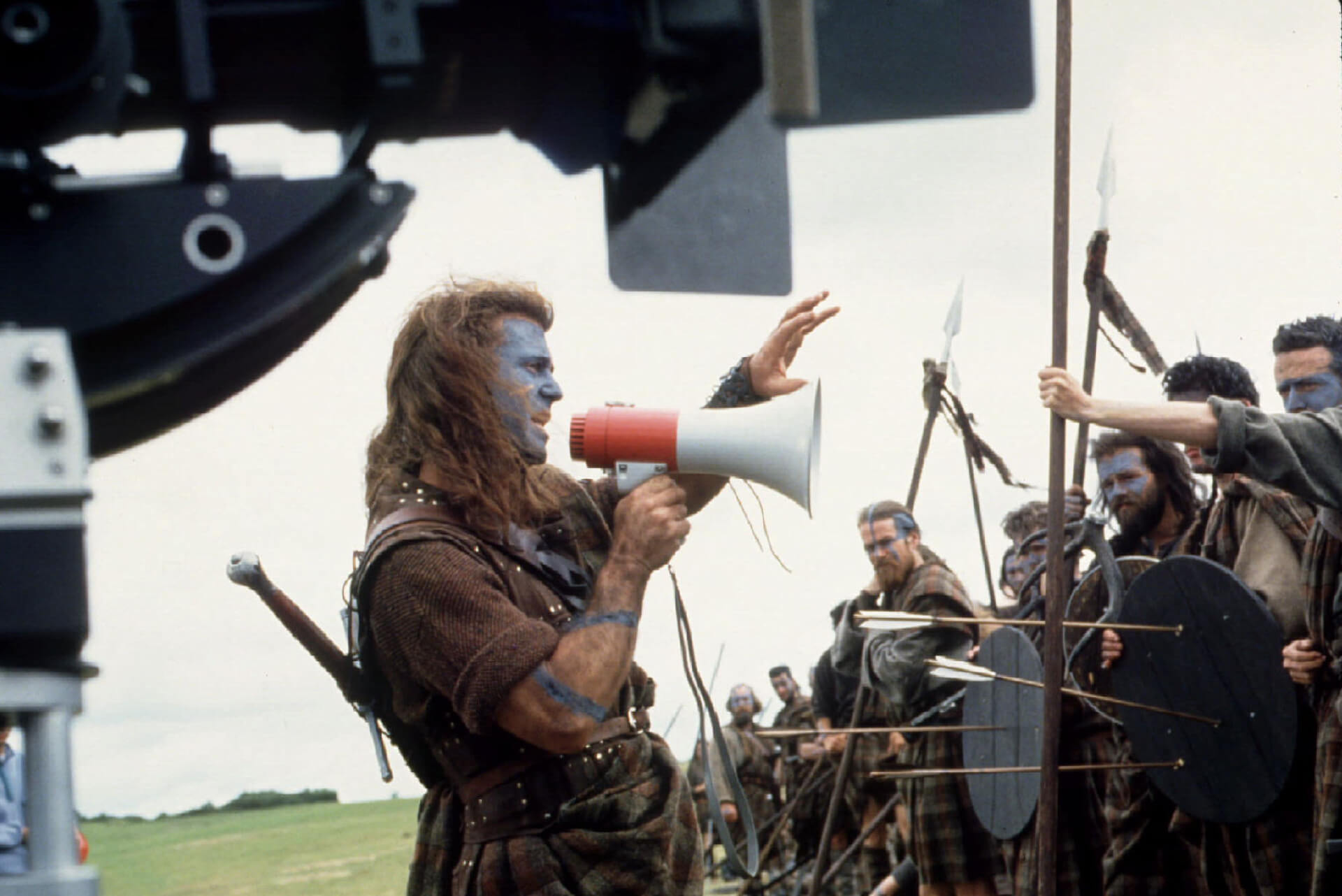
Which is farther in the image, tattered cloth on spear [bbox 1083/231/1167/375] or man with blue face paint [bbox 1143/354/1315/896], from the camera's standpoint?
tattered cloth on spear [bbox 1083/231/1167/375]

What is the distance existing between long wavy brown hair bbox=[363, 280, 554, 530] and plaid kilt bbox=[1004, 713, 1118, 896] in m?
3.42

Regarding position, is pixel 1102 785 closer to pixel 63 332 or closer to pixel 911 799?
pixel 911 799

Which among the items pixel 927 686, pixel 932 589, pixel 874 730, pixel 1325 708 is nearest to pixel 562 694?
pixel 1325 708

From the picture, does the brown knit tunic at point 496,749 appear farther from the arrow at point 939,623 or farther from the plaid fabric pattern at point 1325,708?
the plaid fabric pattern at point 1325,708

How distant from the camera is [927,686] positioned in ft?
22.7

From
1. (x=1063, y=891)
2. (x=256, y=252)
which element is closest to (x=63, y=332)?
(x=256, y=252)

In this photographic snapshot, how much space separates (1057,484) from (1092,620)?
58.7 inches

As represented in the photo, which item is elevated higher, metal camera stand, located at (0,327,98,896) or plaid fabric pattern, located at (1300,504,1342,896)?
metal camera stand, located at (0,327,98,896)

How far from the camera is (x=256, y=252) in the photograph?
167cm

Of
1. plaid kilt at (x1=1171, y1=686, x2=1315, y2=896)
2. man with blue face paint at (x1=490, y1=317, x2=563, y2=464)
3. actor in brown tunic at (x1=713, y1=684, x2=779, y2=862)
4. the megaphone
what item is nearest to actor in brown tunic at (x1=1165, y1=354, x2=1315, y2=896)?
plaid kilt at (x1=1171, y1=686, x2=1315, y2=896)

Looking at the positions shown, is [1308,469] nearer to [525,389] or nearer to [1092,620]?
[525,389]

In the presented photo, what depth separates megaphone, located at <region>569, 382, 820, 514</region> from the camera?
9.91 feet

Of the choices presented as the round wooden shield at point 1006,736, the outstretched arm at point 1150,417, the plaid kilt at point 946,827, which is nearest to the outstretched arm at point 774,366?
the outstretched arm at point 1150,417

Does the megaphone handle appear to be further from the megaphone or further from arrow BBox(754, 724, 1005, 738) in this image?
arrow BBox(754, 724, 1005, 738)
